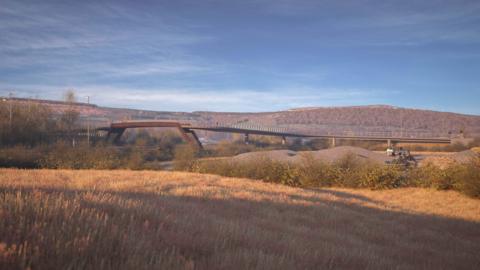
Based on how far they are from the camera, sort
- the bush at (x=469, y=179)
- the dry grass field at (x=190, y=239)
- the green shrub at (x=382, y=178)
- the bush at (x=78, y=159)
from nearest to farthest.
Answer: the dry grass field at (x=190, y=239) → the bush at (x=469, y=179) → the green shrub at (x=382, y=178) → the bush at (x=78, y=159)

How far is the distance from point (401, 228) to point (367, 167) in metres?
15.3

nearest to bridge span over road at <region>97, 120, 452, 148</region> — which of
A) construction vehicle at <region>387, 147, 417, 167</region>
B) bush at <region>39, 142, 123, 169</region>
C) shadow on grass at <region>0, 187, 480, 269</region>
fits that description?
construction vehicle at <region>387, 147, 417, 167</region>

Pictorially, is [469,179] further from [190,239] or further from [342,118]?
[342,118]

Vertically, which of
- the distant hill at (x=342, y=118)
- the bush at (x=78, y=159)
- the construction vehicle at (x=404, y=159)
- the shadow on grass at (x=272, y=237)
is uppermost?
the distant hill at (x=342, y=118)

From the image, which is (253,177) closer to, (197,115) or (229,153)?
(229,153)

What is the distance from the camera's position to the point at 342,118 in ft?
263

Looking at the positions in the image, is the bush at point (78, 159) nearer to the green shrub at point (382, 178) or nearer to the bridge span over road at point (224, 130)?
the bridge span over road at point (224, 130)

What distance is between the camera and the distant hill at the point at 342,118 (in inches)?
2749

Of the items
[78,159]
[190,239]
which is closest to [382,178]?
[190,239]

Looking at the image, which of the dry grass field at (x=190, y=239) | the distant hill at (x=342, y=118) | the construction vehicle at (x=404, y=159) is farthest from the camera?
the distant hill at (x=342, y=118)

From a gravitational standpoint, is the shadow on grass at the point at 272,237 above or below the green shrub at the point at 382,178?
above

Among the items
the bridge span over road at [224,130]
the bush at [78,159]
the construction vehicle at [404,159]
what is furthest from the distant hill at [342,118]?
the bush at [78,159]

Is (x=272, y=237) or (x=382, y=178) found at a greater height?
(x=272, y=237)

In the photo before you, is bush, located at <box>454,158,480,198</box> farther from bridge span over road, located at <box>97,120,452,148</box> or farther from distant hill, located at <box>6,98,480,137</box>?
distant hill, located at <box>6,98,480,137</box>
